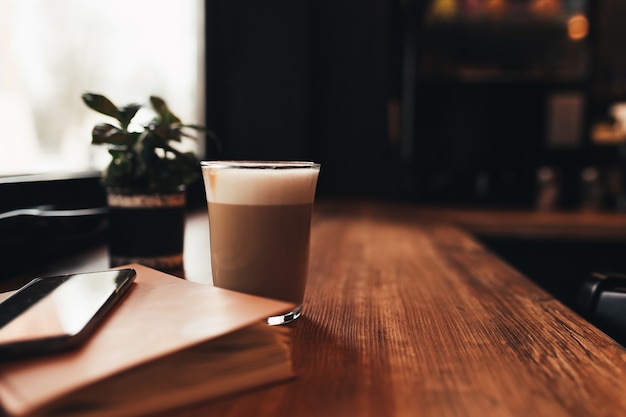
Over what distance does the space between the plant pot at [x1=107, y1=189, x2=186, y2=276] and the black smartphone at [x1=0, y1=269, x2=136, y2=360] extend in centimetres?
26

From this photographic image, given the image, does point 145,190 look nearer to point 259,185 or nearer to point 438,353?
point 259,185

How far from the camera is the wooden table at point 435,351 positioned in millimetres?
430

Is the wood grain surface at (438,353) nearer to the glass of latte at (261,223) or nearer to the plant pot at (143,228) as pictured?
the glass of latte at (261,223)

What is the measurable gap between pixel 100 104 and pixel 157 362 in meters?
0.56

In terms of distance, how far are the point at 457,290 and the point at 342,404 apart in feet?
1.56

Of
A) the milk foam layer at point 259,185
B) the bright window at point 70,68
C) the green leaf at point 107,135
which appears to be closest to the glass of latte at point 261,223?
the milk foam layer at point 259,185

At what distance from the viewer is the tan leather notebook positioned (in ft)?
1.17

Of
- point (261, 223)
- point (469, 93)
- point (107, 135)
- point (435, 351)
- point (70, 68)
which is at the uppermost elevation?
point (469, 93)

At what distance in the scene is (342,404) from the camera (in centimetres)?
43

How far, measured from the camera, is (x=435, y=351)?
0.56 m

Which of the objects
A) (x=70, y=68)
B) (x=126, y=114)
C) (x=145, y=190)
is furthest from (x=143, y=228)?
(x=70, y=68)

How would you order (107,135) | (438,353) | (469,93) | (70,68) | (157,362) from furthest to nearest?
1. (469,93)
2. (70,68)
3. (107,135)
4. (438,353)
5. (157,362)

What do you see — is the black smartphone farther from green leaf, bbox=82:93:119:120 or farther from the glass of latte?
green leaf, bbox=82:93:119:120

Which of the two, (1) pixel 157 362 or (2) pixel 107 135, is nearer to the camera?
(1) pixel 157 362
